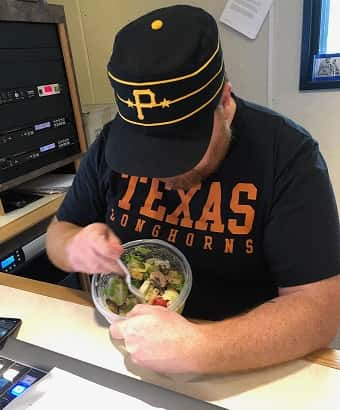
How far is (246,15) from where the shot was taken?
59.2 inches

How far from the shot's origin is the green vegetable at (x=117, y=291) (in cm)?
66

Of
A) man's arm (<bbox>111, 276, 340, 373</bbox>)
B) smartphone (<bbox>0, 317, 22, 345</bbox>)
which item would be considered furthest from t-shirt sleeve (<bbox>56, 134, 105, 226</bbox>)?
man's arm (<bbox>111, 276, 340, 373</bbox>)

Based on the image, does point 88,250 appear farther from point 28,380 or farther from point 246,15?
point 246,15

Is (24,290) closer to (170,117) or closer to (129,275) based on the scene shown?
(129,275)

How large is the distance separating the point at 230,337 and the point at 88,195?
519 mm

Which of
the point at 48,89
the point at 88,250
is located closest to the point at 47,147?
the point at 48,89

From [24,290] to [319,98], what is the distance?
128 centimetres

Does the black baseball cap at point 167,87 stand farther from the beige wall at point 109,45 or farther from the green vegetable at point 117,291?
the beige wall at point 109,45

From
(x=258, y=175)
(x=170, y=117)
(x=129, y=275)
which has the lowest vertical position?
(x=129, y=275)

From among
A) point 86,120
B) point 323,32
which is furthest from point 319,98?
point 86,120

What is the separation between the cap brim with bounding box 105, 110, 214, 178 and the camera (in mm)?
654

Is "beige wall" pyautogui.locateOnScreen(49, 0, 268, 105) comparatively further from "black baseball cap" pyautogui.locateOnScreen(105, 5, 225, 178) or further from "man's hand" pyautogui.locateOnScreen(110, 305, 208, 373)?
"man's hand" pyautogui.locateOnScreen(110, 305, 208, 373)

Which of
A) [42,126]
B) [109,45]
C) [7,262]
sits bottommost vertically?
[7,262]

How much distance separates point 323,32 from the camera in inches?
56.5
